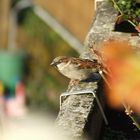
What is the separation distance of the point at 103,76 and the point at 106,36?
3.12 feet

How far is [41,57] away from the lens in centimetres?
2044

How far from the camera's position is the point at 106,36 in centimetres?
557

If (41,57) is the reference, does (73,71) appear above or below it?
above

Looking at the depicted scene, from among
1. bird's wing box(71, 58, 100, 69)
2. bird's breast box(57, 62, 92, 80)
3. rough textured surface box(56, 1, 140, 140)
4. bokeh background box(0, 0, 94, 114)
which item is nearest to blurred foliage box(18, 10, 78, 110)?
bokeh background box(0, 0, 94, 114)

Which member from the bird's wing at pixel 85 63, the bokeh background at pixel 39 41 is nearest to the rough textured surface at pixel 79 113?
the bird's wing at pixel 85 63

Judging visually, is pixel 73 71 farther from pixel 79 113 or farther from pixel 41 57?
pixel 41 57

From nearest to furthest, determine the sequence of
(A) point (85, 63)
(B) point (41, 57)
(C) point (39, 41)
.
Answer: (A) point (85, 63), (B) point (41, 57), (C) point (39, 41)

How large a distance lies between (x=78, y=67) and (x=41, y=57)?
626 inches

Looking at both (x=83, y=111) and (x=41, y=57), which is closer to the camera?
(x=83, y=111)

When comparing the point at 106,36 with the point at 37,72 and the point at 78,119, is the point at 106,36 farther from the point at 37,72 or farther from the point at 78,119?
the point at 37,72

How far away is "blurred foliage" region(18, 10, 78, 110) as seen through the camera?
62.6 feet

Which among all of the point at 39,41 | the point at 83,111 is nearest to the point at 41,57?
the point at 39,41

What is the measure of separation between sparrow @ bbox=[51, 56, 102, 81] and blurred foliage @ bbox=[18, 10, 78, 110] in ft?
43.9

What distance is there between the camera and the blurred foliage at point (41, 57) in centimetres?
1908
